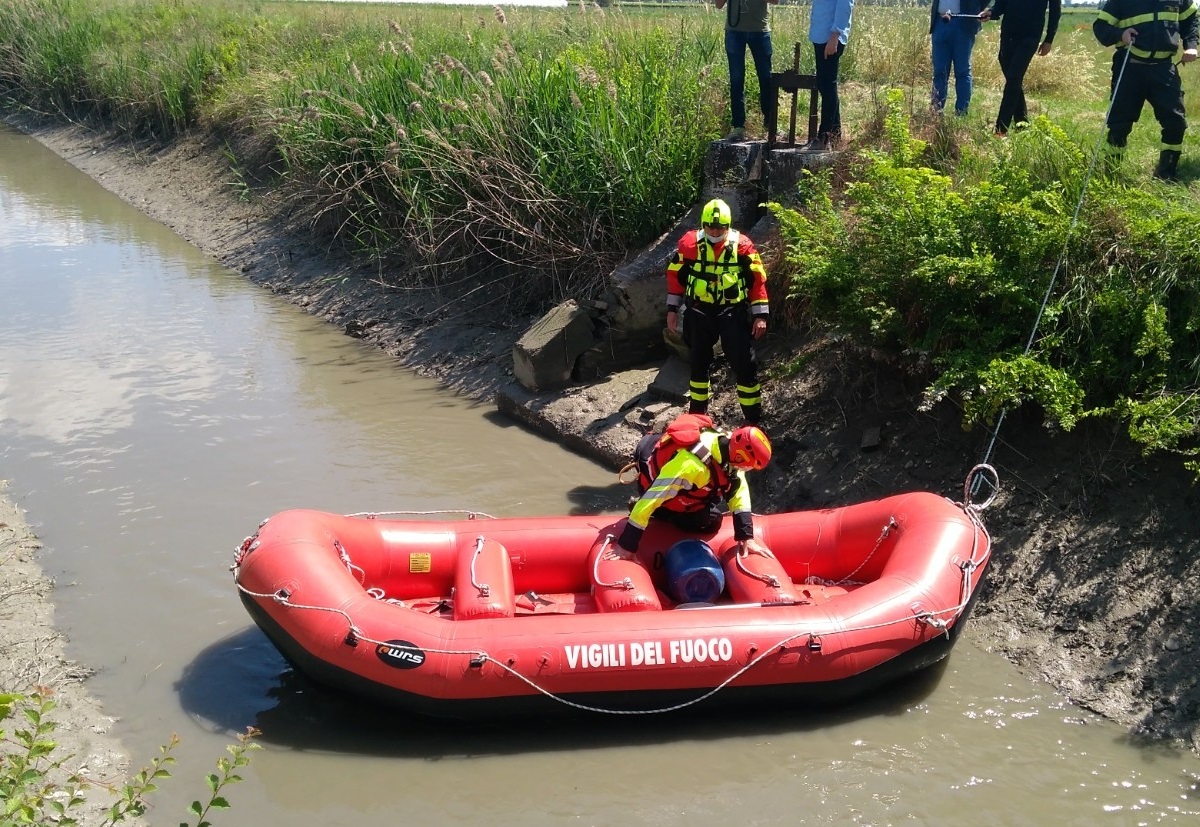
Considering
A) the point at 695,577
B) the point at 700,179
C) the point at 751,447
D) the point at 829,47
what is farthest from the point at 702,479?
the point at 700,179

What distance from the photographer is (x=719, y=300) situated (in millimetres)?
7359

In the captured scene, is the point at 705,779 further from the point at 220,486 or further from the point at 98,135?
the point at 98,135

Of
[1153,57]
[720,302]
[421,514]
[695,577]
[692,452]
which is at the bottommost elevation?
[421,514]

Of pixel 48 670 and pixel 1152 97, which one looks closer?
pixel 48 670

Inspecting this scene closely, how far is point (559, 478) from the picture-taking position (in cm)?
803

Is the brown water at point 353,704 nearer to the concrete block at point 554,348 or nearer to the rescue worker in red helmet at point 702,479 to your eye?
the concrete block at point 554,348

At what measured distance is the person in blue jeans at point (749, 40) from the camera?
332 inches

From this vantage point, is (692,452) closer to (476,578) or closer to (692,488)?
(692,488)

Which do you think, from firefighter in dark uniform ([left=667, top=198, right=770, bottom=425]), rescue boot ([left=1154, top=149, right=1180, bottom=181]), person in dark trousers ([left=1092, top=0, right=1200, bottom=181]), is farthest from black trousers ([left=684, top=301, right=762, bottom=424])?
rescue boot ([left=1154, top=149, right=1180, bottom=181])

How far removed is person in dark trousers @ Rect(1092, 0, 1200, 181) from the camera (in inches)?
299

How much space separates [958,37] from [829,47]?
150 cm

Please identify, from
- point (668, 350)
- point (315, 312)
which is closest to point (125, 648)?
point (668, 350)

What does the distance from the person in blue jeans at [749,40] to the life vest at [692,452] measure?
371cm

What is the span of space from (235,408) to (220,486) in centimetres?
152
